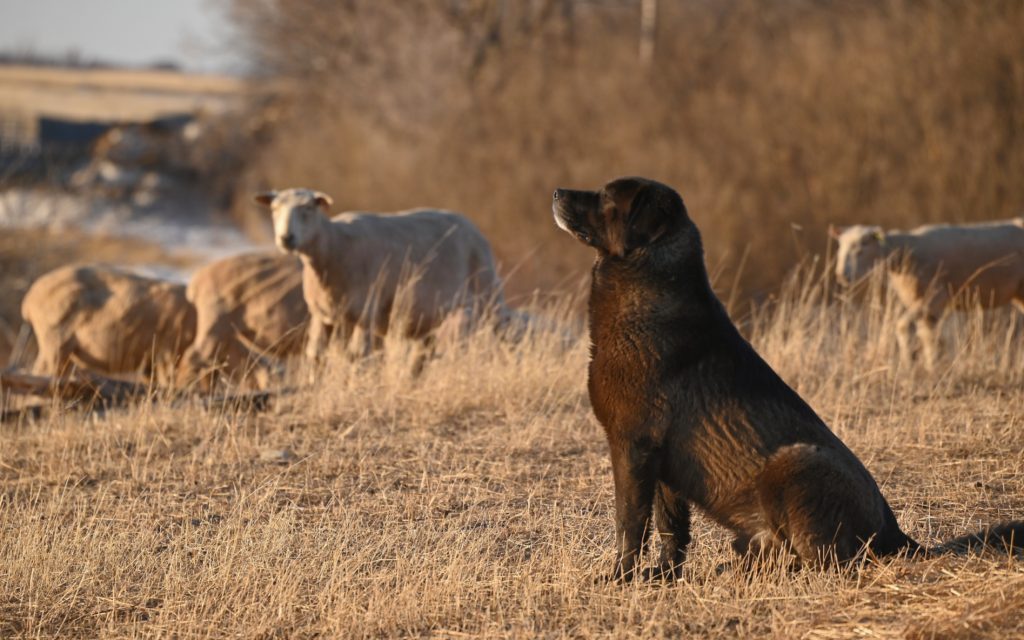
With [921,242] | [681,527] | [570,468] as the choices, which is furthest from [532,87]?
[681,527]

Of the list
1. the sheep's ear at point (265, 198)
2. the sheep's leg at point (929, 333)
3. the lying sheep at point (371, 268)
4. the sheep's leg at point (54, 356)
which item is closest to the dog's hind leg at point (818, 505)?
the lying sheep at point (371, 268)

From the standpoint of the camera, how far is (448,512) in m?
6.09

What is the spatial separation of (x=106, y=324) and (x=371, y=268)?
140 inches

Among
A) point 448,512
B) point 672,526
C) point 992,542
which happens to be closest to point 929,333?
point 448,512

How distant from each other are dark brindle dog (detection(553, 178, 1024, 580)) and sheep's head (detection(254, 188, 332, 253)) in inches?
204

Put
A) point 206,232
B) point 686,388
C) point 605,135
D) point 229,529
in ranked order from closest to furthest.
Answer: point 686,388, point 229,529, point 605,135, point 206,232

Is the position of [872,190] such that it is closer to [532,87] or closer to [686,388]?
[532,87]

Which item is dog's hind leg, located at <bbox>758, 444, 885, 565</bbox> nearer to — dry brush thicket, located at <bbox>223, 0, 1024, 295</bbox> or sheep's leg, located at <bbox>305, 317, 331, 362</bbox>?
sheep's leg, located at <bbox>305, 317, 331, 362</bbox>

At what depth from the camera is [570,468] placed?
682 centimetres

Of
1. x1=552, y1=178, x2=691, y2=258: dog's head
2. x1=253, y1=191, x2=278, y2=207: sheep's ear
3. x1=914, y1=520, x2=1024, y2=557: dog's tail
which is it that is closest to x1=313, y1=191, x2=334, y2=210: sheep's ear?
x1=253, y1=191, x2=278, y2=207: sheep's ear

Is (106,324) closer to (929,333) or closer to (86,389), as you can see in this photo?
(86,389)

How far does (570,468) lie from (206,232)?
2653 cm

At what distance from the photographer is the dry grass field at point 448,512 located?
177 inches

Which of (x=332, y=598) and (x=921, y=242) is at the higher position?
(x=921, y=242)
